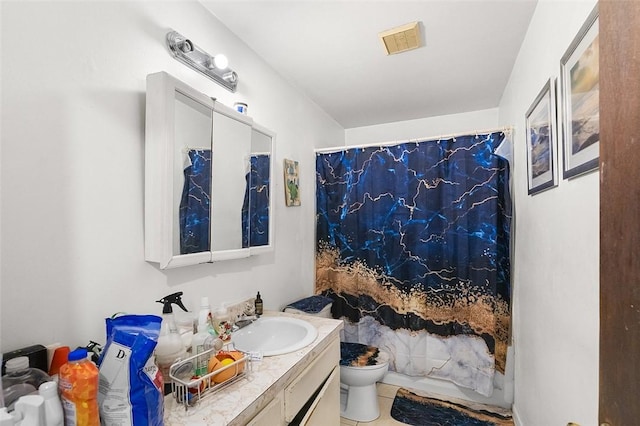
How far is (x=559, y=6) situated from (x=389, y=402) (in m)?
2.48

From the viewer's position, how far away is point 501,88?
7.66ft

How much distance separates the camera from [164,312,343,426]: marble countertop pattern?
841 millimetres

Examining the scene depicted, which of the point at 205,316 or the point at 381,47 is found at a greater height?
the point at 381,47

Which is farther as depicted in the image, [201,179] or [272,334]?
[272,334]

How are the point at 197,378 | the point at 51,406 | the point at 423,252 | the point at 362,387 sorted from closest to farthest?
the point at 51,406, the point at 197,378, the point at 362,387, the point at 423,252

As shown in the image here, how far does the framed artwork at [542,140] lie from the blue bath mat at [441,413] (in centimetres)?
154

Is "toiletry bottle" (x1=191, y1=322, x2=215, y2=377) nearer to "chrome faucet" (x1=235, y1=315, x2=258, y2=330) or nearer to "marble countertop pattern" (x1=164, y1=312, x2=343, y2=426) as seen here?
"marble countertop pattern" (x1=164, y1=312, x2=343, y2=426)

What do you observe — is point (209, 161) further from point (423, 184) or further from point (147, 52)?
point (423, 184)

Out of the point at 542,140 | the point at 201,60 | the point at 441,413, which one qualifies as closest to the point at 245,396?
the point at 201,60

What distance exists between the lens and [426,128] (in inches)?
118

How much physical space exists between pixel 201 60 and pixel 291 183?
3.27ft

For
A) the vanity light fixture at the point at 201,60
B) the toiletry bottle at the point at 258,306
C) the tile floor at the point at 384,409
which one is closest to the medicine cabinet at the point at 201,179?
the vanity light fixture at the point at 201,60

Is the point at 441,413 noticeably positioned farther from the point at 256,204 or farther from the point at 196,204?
the point at 196,204

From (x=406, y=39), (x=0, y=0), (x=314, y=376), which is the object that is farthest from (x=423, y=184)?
(x=0, y=0)
